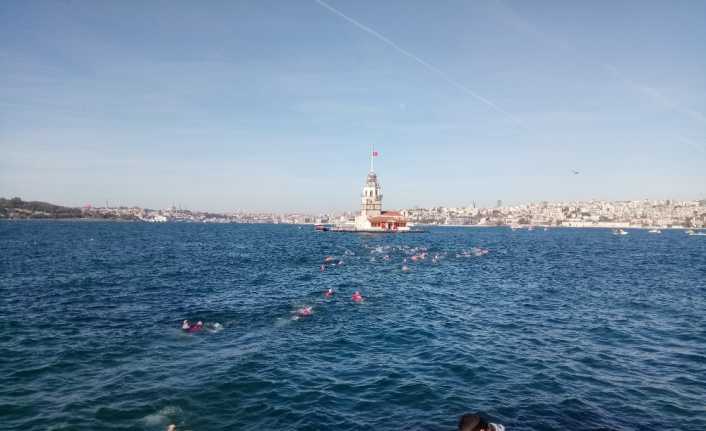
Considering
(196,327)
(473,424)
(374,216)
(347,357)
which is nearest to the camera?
(473,424)

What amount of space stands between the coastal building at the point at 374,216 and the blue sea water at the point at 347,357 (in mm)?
120237

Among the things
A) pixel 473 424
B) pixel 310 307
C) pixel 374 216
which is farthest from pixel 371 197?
pixel 473 424

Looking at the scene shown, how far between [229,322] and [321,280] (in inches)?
748

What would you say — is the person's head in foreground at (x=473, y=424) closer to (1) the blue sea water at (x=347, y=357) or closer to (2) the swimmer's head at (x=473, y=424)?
(2) the swimmer's head at (x=473, y=424)

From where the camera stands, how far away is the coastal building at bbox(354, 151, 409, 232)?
161000 mm

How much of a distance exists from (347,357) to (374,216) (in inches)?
5779

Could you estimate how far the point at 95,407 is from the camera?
13961mm

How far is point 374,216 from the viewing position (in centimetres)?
16612

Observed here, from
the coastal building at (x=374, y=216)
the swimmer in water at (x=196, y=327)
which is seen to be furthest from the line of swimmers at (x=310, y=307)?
the coastal building at (x=374, y=216)

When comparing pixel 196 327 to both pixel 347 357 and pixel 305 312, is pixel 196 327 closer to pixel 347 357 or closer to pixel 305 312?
pixel 305 312

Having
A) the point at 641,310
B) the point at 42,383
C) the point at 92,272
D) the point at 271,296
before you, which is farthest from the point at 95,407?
the point at 92,272

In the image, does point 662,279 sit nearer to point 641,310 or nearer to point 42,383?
point 641,310

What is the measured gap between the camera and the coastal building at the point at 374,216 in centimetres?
16100

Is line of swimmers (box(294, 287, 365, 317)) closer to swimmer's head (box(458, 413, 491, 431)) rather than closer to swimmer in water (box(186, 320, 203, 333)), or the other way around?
swimmer in water (box(186, 320, 203, 333))
